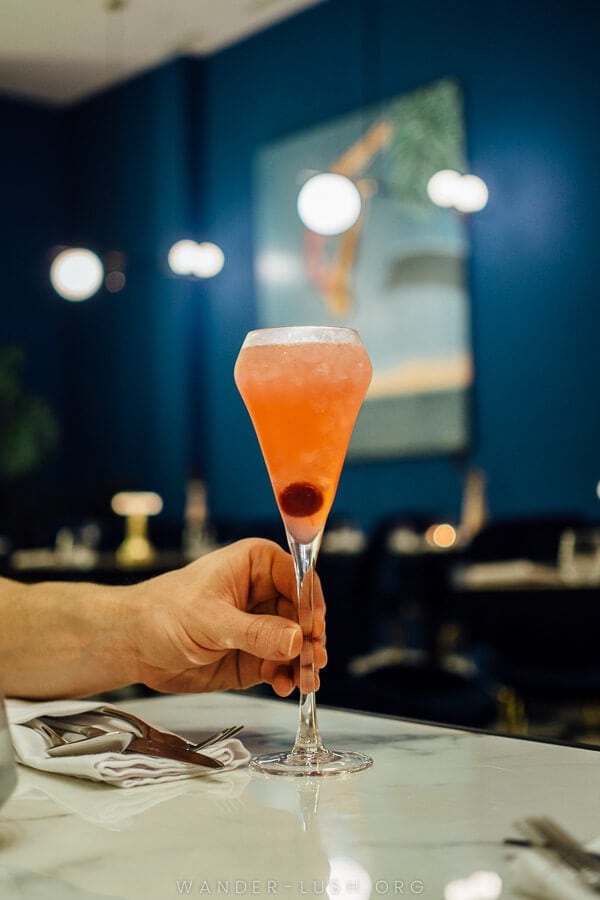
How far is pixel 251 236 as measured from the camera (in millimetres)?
7219

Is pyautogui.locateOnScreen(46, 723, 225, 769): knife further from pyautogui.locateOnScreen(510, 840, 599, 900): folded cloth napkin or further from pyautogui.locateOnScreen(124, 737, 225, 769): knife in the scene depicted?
pyautogui.locateOnScreen(510, 840, 599, 900): folded cloth napkin

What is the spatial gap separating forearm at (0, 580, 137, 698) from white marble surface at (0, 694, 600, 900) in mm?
169

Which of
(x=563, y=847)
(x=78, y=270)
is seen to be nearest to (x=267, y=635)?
(x=563, y=847)

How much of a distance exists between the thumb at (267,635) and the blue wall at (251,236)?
185 inches

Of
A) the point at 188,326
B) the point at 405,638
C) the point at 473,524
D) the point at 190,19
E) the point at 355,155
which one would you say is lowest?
the point at 405,638

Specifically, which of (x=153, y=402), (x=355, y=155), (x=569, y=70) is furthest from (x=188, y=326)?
(x=569, y=70)

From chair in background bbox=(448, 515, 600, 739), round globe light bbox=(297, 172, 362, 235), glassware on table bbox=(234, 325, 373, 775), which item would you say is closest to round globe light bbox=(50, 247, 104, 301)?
round globe light bbox=(297, 172, 362, 235)

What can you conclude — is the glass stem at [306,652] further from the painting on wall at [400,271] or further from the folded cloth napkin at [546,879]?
the painting on wall at [400,271]

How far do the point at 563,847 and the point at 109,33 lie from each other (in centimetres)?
751

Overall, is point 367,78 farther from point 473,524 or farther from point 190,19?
point 473,524

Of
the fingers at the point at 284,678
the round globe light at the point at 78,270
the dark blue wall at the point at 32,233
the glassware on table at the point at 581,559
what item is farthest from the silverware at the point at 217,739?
the dark blue wall at the point at 32,233

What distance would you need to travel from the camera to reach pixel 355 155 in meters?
6.51

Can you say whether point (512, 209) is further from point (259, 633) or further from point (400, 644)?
point (259, 633)

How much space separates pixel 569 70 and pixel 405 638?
3.11 m
